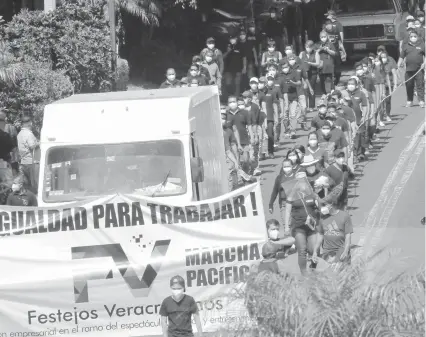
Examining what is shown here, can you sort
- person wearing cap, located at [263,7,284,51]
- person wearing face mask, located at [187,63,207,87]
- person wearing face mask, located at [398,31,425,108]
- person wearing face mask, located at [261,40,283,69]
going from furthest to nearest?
person wearing cap, located at [263,7,284,51], person wearing face mask, located at [398,31,425,108], person wearing face mask, located at [261,40,283,69], person wearing face mask, located at [187,63,207,87]

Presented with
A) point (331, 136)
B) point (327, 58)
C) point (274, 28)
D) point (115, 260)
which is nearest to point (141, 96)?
point (115, 260)

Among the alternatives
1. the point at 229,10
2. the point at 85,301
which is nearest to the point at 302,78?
the point at 229,10

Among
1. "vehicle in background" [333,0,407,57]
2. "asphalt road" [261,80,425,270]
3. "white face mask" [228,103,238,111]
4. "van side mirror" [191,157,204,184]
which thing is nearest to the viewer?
"van side mirror" [191,157,204,184]

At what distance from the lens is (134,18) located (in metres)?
31.3

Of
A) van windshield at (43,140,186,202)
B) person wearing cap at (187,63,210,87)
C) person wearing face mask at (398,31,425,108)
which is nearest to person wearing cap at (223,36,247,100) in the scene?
person wearing face mask at (398,31,425,108)

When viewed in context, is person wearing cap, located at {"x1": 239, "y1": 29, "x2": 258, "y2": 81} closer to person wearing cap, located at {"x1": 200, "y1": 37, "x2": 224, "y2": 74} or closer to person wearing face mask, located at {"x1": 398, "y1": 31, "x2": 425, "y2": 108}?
person wearing cap, located at {"x1": 200, "y1": 37, "x2": 224, "y2": 74}

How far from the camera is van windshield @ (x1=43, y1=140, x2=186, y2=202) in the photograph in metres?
15.8

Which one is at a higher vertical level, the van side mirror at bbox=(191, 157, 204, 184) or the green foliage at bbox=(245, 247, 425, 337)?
the green foliage at bbox=(245, 247, 425, 337)

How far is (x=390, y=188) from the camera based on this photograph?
2320cm

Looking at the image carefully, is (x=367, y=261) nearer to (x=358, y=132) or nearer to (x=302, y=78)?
(x=358, y=132)

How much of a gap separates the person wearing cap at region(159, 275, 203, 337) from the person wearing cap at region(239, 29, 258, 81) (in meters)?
19.6

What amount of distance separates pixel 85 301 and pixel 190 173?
2545mm

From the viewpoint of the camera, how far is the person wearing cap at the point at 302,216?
16750 mm

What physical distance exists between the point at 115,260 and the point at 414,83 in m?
19.0
